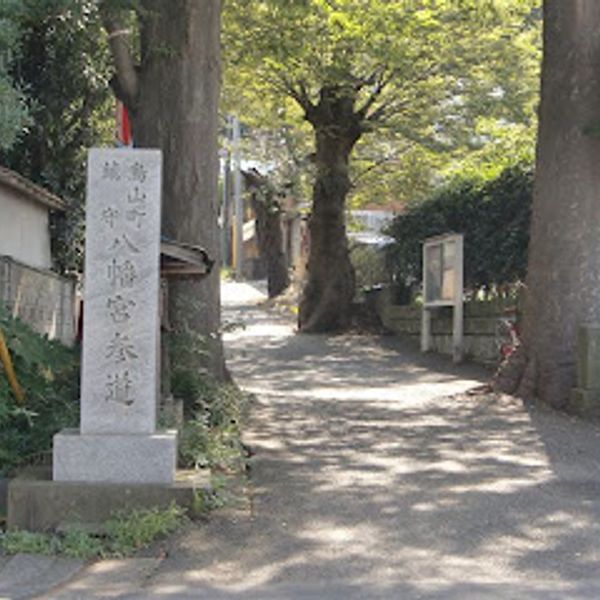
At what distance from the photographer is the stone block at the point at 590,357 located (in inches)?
414

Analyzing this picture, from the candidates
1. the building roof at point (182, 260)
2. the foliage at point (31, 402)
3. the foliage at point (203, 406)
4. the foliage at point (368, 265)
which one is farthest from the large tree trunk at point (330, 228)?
the foliage at point (31, 402)

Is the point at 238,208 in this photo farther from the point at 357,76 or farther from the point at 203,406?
the point at 203,406

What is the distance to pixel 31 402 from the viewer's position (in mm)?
7684

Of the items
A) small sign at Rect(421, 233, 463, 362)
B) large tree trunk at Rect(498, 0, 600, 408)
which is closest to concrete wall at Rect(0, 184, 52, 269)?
large tree trunk at Rect(498, 0, 600, 408)

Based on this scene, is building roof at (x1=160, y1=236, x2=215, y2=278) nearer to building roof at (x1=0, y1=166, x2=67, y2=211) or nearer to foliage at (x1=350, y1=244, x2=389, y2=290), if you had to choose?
building roof at (x1=0, y1=166, x2=67, y2=211)

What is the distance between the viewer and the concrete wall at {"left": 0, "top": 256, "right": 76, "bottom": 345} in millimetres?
9133

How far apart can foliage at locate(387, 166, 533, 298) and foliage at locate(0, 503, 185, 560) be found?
10.9m

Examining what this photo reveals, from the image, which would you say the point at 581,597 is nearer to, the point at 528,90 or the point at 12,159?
the point at 12,159

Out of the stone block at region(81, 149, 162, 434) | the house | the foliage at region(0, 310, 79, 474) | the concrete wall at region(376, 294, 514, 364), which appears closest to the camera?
the stone block at region(81, 149, 162, 434)

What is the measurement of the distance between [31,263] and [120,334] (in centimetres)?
484

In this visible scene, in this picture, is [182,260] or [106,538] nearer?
[106,538]

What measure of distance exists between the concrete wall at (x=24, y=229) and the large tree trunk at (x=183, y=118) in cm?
152

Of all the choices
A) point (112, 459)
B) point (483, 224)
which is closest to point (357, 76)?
point (483, 224)

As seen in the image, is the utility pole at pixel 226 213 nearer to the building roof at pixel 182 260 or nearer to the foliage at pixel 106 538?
the building roof at pixel 182 260
